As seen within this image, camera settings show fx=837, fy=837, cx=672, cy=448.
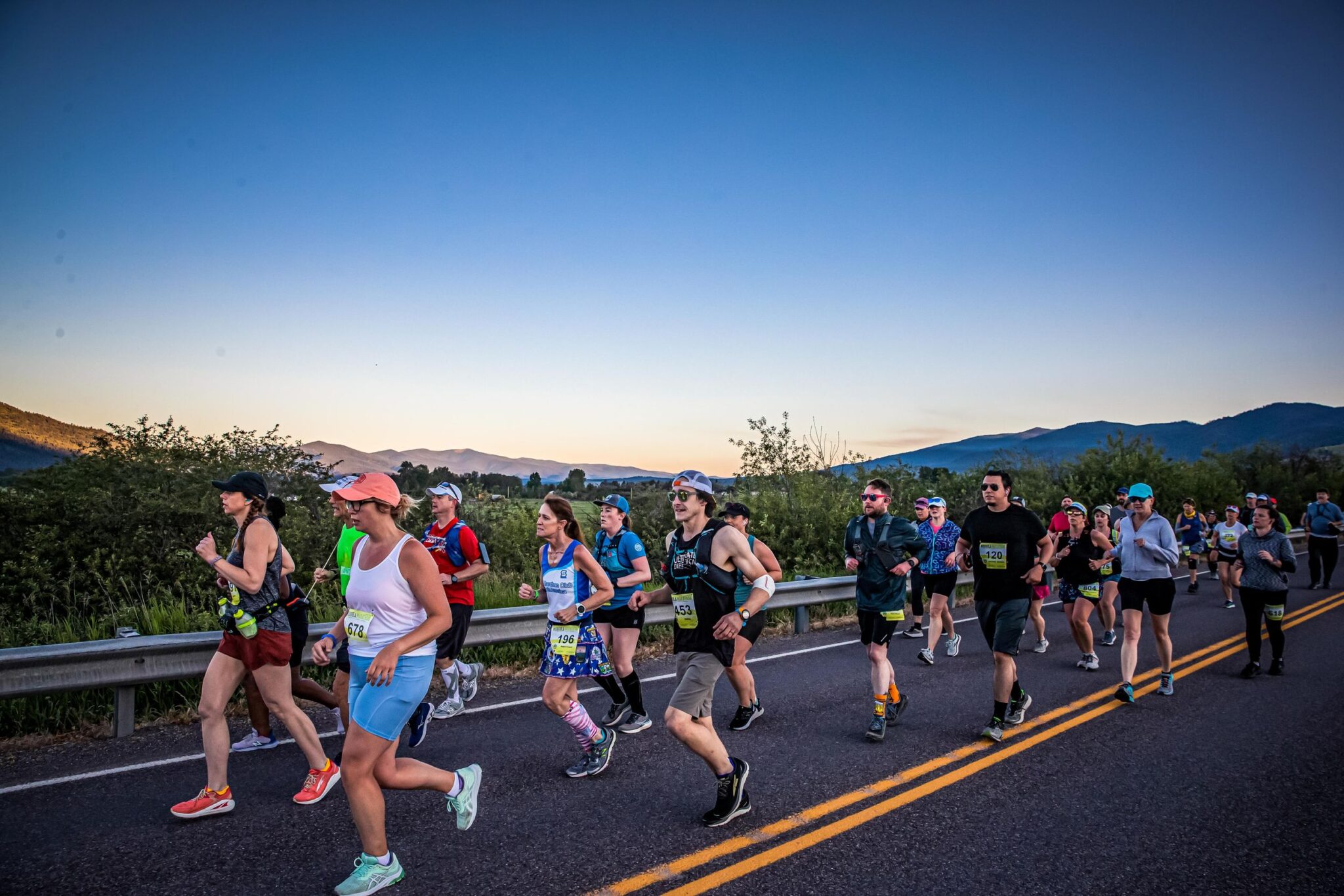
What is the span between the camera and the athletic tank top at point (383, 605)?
13.6 ft

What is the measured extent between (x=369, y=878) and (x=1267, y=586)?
386 inches

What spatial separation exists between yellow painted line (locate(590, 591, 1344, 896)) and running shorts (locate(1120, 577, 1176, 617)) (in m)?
1.12

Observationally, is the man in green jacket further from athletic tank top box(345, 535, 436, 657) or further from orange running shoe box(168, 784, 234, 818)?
orange running shoe box(168, 784, 234, 818)

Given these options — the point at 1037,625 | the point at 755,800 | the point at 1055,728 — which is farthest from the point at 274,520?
the point at 1037,625

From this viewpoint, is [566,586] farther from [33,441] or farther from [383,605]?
[33,441]

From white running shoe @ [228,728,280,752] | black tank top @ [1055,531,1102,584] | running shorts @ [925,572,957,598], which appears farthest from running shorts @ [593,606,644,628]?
black tank top @ [1055,531,1102,584]

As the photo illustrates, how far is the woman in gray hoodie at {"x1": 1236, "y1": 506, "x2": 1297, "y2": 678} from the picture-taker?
938 cm

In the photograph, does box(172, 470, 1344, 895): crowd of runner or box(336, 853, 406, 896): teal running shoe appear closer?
box(336, 853, 406, 896): teal running shoe

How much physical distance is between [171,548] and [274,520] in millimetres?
7329

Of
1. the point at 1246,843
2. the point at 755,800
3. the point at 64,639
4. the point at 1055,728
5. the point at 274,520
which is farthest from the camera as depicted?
the point at 64,639

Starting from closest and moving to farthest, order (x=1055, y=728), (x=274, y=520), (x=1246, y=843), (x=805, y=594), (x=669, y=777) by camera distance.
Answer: (x=1246, y=843) < (x=669, y=777) < (x=274, y=520) < (x=1055, y=728) < (x=805, y=594)

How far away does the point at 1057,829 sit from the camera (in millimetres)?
4906

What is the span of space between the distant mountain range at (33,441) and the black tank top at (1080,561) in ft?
48.5

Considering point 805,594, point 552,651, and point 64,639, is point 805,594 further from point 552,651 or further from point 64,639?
point 64,639
